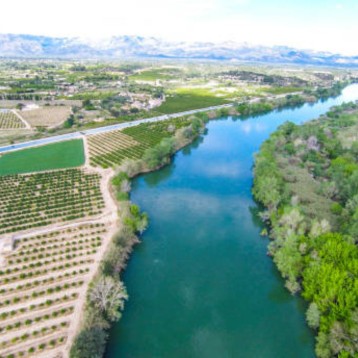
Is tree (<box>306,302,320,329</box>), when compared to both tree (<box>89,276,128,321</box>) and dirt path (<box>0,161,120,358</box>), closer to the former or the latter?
tree (<box>89,276,128,321</box>)

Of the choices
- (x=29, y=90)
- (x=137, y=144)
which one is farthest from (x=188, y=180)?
(x=29, y=90)

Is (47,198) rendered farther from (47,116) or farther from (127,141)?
(47,116)

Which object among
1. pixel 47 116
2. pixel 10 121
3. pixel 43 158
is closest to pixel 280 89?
pixel 47 116

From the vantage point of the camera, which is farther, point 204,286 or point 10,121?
point 10,121

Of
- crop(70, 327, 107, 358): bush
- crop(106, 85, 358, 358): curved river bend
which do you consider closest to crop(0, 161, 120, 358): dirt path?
crop(70, 327, 107, 358): bush

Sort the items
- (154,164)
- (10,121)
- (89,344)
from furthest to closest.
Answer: (10,121)
(154,164)
(89,344)

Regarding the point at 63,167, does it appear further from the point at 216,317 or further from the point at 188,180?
the point at 216,317
